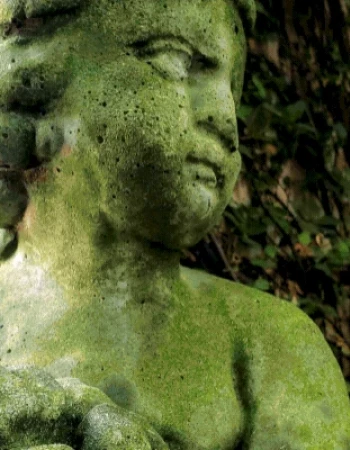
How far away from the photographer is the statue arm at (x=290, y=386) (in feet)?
4.30

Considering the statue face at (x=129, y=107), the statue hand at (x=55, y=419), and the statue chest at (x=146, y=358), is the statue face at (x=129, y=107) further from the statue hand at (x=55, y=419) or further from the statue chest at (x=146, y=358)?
the statue hand at (x=55, y=419)

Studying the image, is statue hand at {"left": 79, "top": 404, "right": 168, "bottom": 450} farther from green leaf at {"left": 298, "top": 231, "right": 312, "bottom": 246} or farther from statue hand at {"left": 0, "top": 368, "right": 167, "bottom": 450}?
green leaf at {"left": 298, "top": 231, "right": 312, "bottom": 246}

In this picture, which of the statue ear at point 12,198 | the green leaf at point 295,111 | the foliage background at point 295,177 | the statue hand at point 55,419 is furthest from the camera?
the green leaf at point 295,111

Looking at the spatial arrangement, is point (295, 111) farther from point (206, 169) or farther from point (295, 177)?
point (206, 169)

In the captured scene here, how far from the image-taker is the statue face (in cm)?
124

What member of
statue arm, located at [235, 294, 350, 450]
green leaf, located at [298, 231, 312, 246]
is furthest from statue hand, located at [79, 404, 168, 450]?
green leaf, located at [298, 231, 312, 246]

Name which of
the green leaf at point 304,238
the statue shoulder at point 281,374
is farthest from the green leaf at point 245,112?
the statue shoulder at point 281,374

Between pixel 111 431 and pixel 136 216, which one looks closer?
pixel 111 431

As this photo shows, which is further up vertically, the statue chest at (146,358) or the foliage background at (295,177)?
the statue chest at (146,358)

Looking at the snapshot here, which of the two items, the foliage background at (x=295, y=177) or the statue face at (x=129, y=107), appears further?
the foliage background at (x=295, y=177)

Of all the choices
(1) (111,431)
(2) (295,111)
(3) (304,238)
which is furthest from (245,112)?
(1) (111,431)

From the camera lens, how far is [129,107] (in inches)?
48.3

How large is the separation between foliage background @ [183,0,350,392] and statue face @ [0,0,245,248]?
96 cm

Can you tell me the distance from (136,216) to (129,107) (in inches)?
5.6
